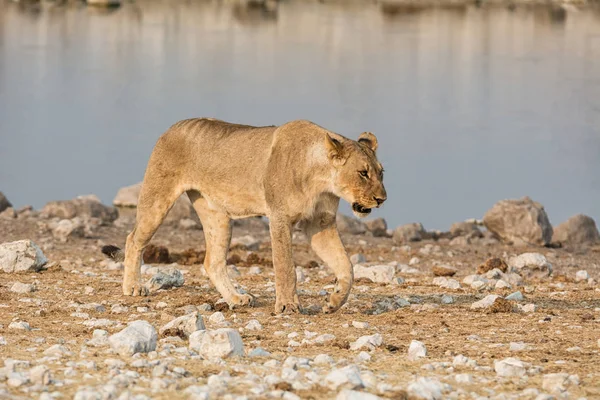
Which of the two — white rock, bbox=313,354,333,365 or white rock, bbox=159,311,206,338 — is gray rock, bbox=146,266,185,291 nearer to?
white rock, bbox=159,311,206,338

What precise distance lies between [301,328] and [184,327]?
122 cm

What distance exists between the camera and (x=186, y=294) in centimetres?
1369

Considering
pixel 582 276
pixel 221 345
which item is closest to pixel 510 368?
pixel 221 345

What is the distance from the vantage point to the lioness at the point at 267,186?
11969mm

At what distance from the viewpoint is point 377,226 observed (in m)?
22.9

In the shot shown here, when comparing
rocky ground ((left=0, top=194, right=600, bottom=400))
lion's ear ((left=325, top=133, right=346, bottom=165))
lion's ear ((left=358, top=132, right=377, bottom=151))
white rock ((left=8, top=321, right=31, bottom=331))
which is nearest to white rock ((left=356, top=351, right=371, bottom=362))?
rocky ground ((left=0, top=194, right=600, bottom=400))

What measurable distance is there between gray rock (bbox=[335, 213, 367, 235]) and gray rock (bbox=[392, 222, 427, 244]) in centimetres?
78

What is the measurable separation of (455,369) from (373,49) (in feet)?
185

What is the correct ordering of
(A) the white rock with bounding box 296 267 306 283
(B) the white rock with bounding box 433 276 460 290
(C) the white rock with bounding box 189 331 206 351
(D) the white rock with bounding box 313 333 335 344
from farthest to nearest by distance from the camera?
(A) the white rock with bounding box 296 267 306 283
(B) the white rock with bounding box 433 276 460 290
(D) the white rock with bounding box 313 333 335 344
(C) the white rock with bounding box 189 331 206 351

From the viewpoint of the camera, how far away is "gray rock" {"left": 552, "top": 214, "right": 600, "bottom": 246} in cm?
2200

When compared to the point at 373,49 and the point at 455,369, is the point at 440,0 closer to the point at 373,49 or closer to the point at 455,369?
the point at 373,49

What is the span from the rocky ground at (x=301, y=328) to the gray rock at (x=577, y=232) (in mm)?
1856

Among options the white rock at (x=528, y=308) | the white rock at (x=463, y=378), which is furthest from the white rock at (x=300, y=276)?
the white rock at (x=463, y=378)

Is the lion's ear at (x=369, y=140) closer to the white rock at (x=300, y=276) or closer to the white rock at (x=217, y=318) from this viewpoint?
the white rock at (x=217, y=318)
